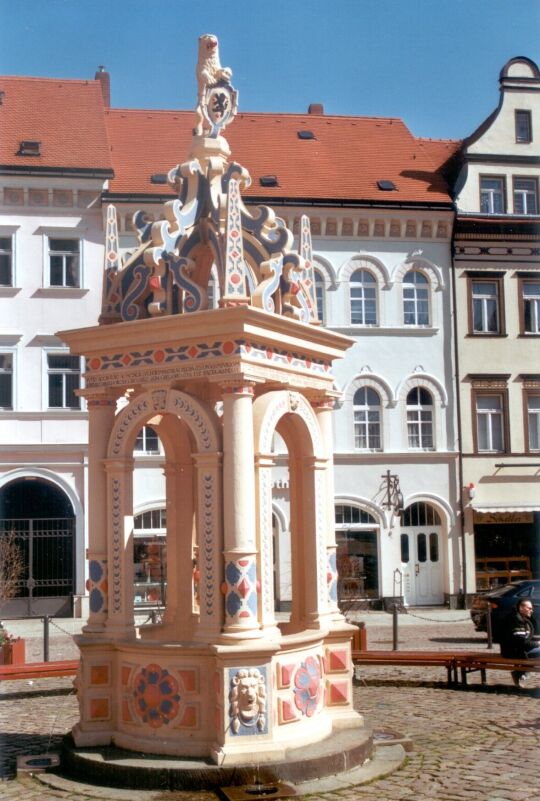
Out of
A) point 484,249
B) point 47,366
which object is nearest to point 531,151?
point 484,249

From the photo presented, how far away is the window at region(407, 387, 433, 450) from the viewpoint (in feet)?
97.1

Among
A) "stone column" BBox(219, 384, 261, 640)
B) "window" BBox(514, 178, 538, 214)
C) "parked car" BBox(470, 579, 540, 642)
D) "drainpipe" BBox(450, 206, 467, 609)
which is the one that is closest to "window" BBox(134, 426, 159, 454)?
"drainpipe" BBox(450, 206, 467, 609)

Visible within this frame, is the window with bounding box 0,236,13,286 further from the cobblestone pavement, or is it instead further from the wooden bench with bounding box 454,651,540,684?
the wooden bench with bounding box 454,651,540,684

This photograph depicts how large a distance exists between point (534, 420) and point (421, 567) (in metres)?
4.90

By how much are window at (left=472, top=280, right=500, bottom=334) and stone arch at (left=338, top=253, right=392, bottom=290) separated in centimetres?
241

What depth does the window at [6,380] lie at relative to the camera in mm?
27625

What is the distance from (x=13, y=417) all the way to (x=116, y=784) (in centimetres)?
1932

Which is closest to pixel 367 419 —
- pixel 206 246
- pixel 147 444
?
pixel 147 444

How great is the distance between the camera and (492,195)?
99.6ft

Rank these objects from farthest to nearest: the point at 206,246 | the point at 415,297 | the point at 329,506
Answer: the point at 415,297, the point at 329,506, the point at 206,246

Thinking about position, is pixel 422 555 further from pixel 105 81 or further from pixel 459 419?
pixel 105 81

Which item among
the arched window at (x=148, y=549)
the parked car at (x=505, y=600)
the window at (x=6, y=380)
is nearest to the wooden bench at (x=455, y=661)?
the parked car at (x=505, y=600)

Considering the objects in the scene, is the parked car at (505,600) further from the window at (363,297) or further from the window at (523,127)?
the window at (523,127)

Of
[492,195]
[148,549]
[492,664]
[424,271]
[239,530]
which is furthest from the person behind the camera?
[492,195]
